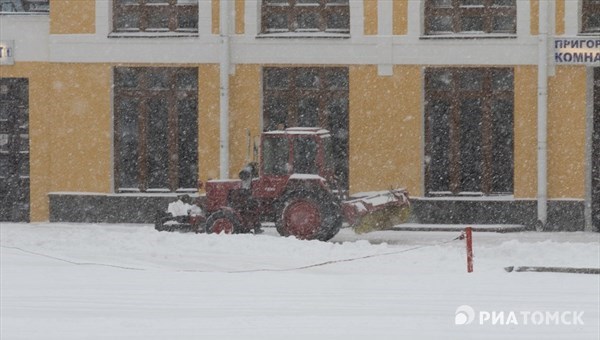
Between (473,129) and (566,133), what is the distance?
182cm

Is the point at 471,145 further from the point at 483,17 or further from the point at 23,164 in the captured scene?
the point at 23,164

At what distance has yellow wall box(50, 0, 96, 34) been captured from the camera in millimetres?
26406

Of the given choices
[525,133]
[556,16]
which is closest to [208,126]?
[525,133]

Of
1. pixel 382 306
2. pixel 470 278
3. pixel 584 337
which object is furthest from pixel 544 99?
pixel 584 337

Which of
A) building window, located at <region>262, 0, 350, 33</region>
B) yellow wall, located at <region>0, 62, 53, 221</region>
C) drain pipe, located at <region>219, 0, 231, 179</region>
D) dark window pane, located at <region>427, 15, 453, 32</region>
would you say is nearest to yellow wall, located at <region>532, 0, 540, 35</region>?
dark window pane, located at <region>427, 15, 453, 32</region>

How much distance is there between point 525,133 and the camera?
83.6 feet

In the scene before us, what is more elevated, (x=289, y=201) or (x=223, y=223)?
(x=289, y=201)

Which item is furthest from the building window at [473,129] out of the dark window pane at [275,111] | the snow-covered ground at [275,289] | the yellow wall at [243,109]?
the yellow wall at [243,109]

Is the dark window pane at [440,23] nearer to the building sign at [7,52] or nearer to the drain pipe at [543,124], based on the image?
the drain pipe at [543,124]

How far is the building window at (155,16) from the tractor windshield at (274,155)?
16.9 ft

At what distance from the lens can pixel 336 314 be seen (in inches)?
526

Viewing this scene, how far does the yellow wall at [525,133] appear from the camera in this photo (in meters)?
25.4

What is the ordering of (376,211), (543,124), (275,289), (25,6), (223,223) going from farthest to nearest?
(25,6)
(543,124)
(376,211)
(223,223)
(275,289)

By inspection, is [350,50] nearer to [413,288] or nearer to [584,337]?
[413,288]
